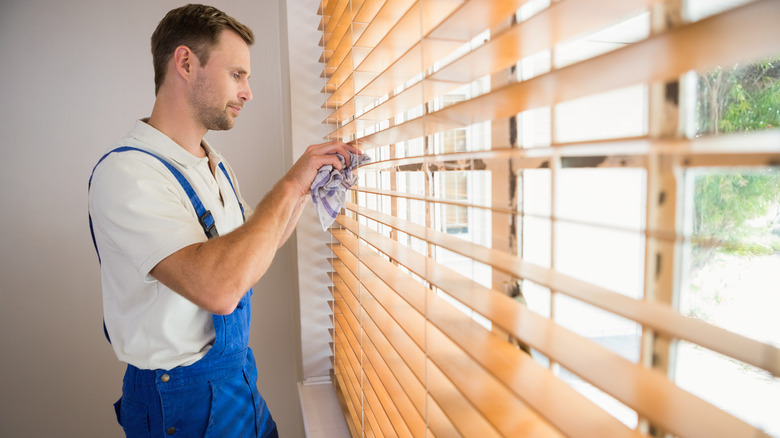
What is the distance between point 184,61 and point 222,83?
104 mm

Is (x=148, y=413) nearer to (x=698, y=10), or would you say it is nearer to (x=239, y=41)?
(x=239, y=41)

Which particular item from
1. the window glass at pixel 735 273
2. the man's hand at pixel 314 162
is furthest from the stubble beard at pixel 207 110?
the window glass at pixel 735 273

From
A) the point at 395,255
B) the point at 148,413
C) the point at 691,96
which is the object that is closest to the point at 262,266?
the point at 395,255

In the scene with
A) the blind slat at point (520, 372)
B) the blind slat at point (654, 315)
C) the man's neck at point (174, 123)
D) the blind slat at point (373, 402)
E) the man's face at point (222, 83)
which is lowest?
the blind slat at point (373, 402)

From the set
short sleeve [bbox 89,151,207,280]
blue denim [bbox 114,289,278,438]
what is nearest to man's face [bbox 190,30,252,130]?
short sleeve [bbox 89,151,207,280]

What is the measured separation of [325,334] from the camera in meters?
1.93

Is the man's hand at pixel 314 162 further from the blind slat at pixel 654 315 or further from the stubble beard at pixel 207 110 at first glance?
the blind slat at pixel 654 315

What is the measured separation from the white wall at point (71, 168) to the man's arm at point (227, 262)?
44.4 inches

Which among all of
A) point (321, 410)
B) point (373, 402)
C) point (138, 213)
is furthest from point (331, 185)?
point (321, 410)

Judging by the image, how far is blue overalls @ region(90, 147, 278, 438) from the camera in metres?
1.23

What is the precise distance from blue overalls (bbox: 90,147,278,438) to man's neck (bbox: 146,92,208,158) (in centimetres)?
19

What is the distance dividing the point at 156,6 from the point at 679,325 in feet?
8.17

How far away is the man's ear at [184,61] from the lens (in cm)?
128

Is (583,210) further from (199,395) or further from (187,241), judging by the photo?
(199,395)
